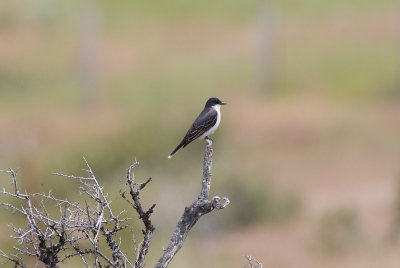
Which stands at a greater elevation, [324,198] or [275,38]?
[275,38]

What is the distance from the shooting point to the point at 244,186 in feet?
95.0

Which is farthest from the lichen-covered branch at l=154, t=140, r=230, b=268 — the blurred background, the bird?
the blurred background

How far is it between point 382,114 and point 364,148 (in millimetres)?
3605

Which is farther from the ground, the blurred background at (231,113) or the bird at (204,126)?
the blurred background at (231,113)

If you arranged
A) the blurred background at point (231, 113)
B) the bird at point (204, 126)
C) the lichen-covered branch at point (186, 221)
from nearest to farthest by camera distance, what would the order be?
1. the lichen-covered branch at point (186, 221)
2. the bird at point (204, 126)
3. the blurred background at point (231, 113)

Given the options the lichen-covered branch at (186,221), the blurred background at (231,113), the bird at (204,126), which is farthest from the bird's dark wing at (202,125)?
the blurred background at (231,113)

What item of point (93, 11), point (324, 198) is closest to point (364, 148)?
point (324, 198)

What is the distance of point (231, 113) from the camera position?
38.9 m

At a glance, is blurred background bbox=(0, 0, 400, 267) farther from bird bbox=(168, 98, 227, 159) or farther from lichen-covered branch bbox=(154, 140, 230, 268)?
lichen-covered branch bbox=(154, 140, 230, 268)

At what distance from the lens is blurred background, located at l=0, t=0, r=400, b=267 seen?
22688 millimetres

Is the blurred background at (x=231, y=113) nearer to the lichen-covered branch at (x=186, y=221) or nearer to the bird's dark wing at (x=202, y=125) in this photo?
the bird's dark wing at (x=202, y=125)

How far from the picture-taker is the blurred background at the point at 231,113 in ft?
74.4

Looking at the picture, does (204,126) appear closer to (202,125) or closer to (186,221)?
(202,125)

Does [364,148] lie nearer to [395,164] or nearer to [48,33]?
[395,164]
